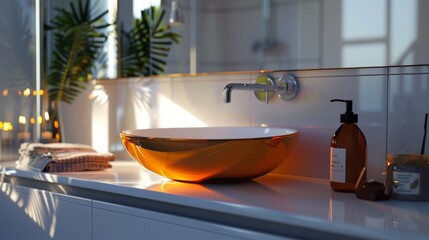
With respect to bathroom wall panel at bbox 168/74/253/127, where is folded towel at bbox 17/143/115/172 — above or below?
below

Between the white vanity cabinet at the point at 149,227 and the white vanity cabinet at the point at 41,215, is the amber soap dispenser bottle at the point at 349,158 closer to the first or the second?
the white vanity cabinet at the point at 149,227

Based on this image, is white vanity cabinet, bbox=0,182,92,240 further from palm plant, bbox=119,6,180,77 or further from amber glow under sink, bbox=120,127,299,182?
Result: palm plant, bbox=119,6,180,77

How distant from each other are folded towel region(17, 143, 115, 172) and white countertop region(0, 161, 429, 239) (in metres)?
0.05

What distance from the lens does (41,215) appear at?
61.4 inches

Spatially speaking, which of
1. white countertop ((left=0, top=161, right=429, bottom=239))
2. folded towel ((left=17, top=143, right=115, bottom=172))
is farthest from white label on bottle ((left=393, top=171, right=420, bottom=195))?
folded towel ((left=17, top=143, right=115, bottom=172))

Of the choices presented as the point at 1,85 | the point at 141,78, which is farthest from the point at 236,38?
the point at 1,85

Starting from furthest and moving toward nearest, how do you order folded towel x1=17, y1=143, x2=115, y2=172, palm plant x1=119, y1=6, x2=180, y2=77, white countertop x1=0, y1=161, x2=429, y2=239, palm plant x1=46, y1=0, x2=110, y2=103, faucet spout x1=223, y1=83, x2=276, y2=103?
palm plant x1=46, y1=0, x2=110, y2=103 < palm plant x1=119, y1=6, x2=180, y2=77 < folded towel x1=17, y1=143, x2=115, y2=172 < faucet spout x1=223, y1=83, x2=276, y2=103 < white countertop x1=0, y1=161, x2=429, y2=239

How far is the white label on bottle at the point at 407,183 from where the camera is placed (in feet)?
→ 3.75

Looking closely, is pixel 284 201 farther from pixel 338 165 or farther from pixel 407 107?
pixel 407 107

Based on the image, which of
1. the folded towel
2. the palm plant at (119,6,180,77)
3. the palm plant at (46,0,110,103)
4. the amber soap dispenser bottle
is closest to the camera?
the amber soap dispenser bottle

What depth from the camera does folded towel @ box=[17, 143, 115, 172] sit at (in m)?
1.61

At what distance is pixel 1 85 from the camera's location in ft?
6.71

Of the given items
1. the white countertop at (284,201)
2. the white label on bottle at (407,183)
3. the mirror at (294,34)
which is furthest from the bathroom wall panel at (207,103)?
the white label on bottle at (407,183)

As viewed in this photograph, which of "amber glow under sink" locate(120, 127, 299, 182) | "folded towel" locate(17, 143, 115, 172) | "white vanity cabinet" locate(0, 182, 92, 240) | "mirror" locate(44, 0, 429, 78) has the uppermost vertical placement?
"mirror" locate(44, 0, 429, 78)
